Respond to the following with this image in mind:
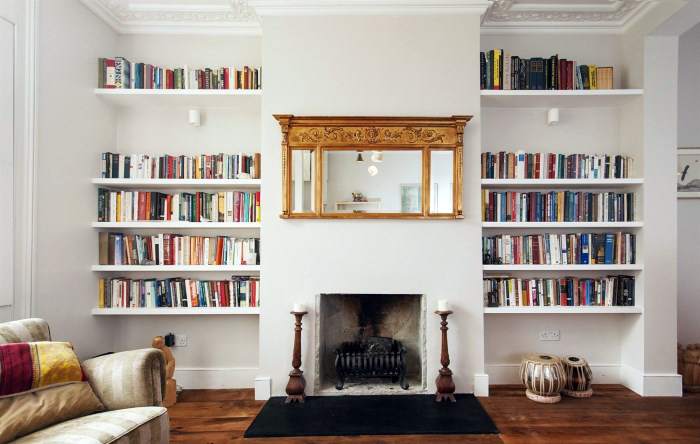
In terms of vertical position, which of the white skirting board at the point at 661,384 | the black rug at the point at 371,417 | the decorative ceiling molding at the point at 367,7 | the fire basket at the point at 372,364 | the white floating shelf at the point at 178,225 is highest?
the decorative ceiling molding at the point at 367,7

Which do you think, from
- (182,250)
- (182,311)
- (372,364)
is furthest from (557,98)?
(182,311)

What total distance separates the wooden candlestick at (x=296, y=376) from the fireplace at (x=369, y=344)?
145mm

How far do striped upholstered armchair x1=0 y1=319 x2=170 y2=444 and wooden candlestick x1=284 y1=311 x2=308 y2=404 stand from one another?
1.07 meters

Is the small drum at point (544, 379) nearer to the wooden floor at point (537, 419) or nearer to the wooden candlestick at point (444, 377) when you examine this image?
the wooden floor at point (537, 419)

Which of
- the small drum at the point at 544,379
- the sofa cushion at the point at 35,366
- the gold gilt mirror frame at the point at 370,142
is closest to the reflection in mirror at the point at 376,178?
the gold gilt mirror frame at the point at 370,142

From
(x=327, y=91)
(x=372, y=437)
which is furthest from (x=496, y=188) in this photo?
(x=372, y=437)

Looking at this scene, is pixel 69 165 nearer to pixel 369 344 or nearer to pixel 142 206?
pixel 142 206

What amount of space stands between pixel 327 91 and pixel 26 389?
2.48 m

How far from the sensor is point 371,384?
126 inches

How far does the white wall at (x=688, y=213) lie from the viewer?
3.61m

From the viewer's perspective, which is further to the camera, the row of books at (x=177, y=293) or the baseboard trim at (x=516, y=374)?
the baseboard trim at (x=516, y=374)

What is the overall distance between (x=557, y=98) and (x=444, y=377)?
7.56 ft

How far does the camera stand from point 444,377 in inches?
117

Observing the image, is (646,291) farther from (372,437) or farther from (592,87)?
(372,437)
